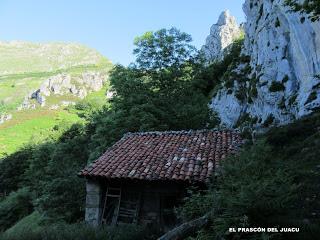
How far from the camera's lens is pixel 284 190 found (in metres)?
5.99

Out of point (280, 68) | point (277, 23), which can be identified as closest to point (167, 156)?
point (280, 68)

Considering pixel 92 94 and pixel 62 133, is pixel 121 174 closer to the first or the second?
pixel 62 133

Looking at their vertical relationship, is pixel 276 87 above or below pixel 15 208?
above

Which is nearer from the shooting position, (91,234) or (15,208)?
(91,234)

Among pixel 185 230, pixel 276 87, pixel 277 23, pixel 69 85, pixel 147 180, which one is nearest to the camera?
pixel 185 230

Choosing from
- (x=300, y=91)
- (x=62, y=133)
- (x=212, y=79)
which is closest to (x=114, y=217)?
(x=300, y=91)

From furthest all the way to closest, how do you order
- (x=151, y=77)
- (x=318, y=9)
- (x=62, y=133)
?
1. (x=62, y=133)
2. (x=151, y=77)
3. (x=318, y=9)

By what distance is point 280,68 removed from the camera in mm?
22531

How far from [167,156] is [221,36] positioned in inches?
2246

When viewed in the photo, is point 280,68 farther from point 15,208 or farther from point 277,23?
point 15,208

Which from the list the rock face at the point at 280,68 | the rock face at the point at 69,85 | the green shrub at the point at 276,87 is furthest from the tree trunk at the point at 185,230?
the rock face at the point at 69,85

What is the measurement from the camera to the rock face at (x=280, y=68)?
18.2 meters

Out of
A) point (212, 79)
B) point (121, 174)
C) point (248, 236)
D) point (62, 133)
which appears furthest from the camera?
point (62, 133)

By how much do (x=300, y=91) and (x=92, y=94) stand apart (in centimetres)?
14964
